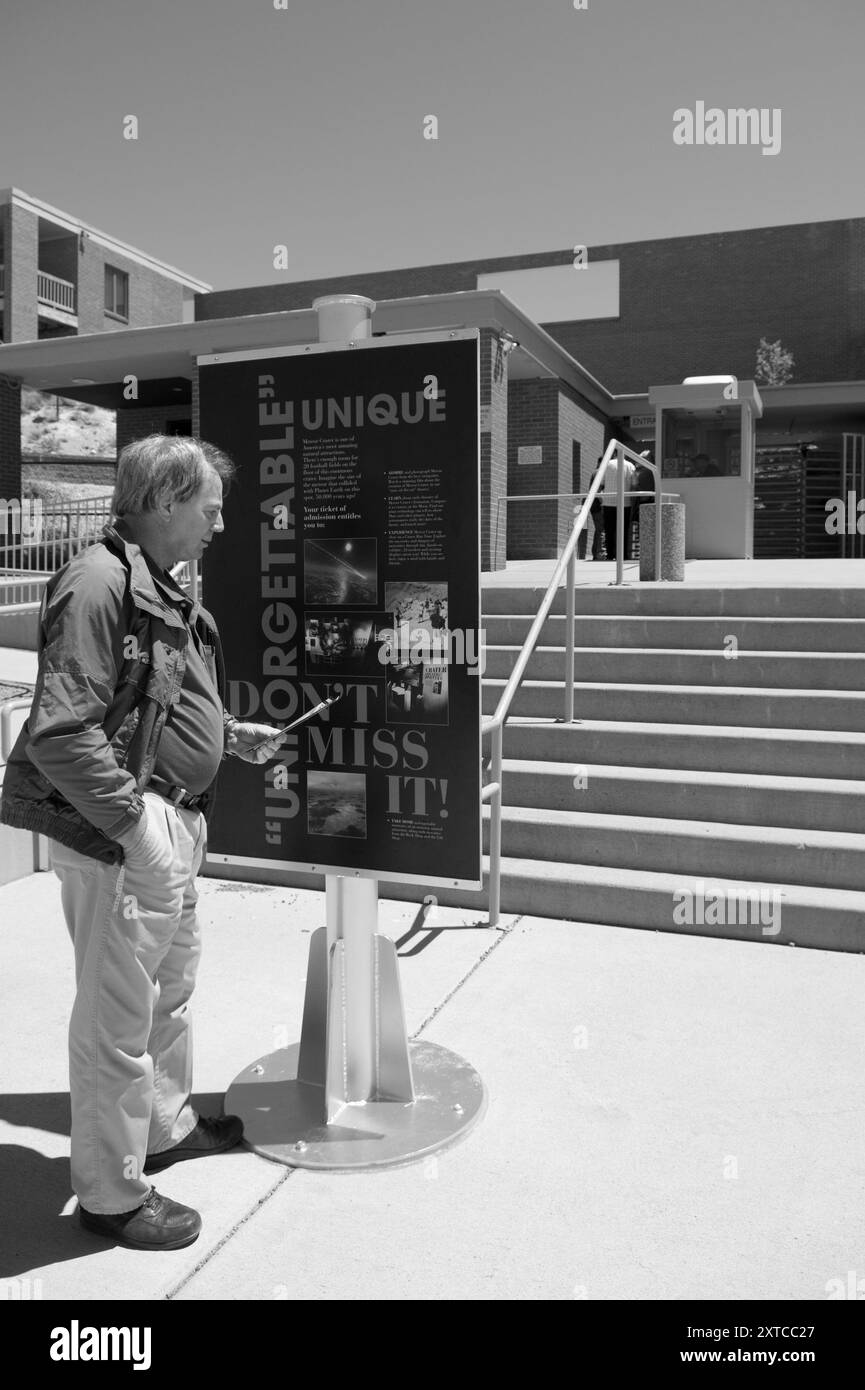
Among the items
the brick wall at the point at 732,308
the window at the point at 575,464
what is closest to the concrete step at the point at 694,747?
the window at the point at 575,464

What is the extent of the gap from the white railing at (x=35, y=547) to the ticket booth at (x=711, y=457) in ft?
25.6

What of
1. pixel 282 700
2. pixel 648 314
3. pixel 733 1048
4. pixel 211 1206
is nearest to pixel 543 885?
pixel 733 1048

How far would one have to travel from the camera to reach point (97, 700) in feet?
7.34

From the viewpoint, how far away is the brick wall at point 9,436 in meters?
17.0

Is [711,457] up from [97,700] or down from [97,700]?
up

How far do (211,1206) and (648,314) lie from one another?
25961 millimetres

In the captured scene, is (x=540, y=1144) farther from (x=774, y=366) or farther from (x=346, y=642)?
(x=774, y=366)

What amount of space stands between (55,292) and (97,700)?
35512 mm

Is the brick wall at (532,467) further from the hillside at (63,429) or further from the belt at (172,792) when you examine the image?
the hillside at (63,429)

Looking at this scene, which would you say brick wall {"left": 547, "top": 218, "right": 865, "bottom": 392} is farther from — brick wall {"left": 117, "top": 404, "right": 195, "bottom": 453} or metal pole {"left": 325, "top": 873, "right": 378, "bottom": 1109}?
metal pole {"left": 325, "top": 873, "right": 378, "bottom": 1109}

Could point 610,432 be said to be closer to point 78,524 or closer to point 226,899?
point 78,524

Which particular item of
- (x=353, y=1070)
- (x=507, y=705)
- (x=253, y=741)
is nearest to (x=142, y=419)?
(x=507, y=705)

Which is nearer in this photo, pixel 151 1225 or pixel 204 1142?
pixel 151 1225

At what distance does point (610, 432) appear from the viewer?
808 inches
